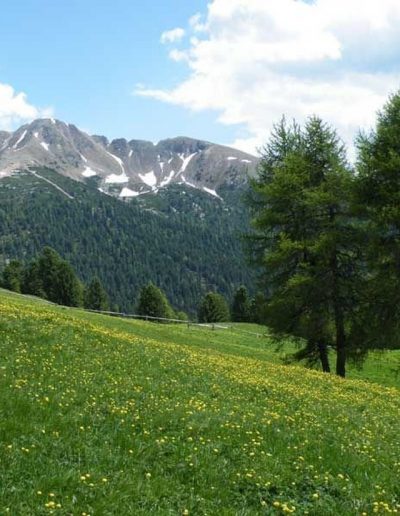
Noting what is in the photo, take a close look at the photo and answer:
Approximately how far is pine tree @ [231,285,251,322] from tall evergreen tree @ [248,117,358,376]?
308ft

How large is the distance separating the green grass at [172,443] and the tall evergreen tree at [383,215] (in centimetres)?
955

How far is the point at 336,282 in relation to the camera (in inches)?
1207

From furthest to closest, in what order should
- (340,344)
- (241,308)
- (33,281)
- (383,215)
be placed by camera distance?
1. (241,308)
2. (33,281)
3. (340,344)
4. (383,215)

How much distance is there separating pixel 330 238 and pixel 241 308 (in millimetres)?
101314

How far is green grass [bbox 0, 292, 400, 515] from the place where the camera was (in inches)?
316

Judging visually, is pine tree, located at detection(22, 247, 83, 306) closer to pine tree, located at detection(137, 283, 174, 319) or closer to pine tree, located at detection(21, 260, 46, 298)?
pine tree, located at detection(21, 260, 46, 298)

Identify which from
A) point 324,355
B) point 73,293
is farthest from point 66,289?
point 324,355

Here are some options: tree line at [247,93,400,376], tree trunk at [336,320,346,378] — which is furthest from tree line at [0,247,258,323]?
tree trunk at [336,320,346,378]

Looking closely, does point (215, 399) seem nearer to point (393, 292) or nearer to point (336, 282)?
point (393, 292)

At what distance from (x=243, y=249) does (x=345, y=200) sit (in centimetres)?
740

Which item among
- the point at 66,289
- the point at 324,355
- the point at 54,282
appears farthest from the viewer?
the point at 54,282

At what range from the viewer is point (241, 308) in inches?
5118

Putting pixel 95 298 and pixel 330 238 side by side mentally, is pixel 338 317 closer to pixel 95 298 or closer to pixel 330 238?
pixel 330 238

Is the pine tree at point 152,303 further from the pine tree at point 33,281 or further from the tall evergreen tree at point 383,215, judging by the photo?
the tall evergreen tree at point 383,215
